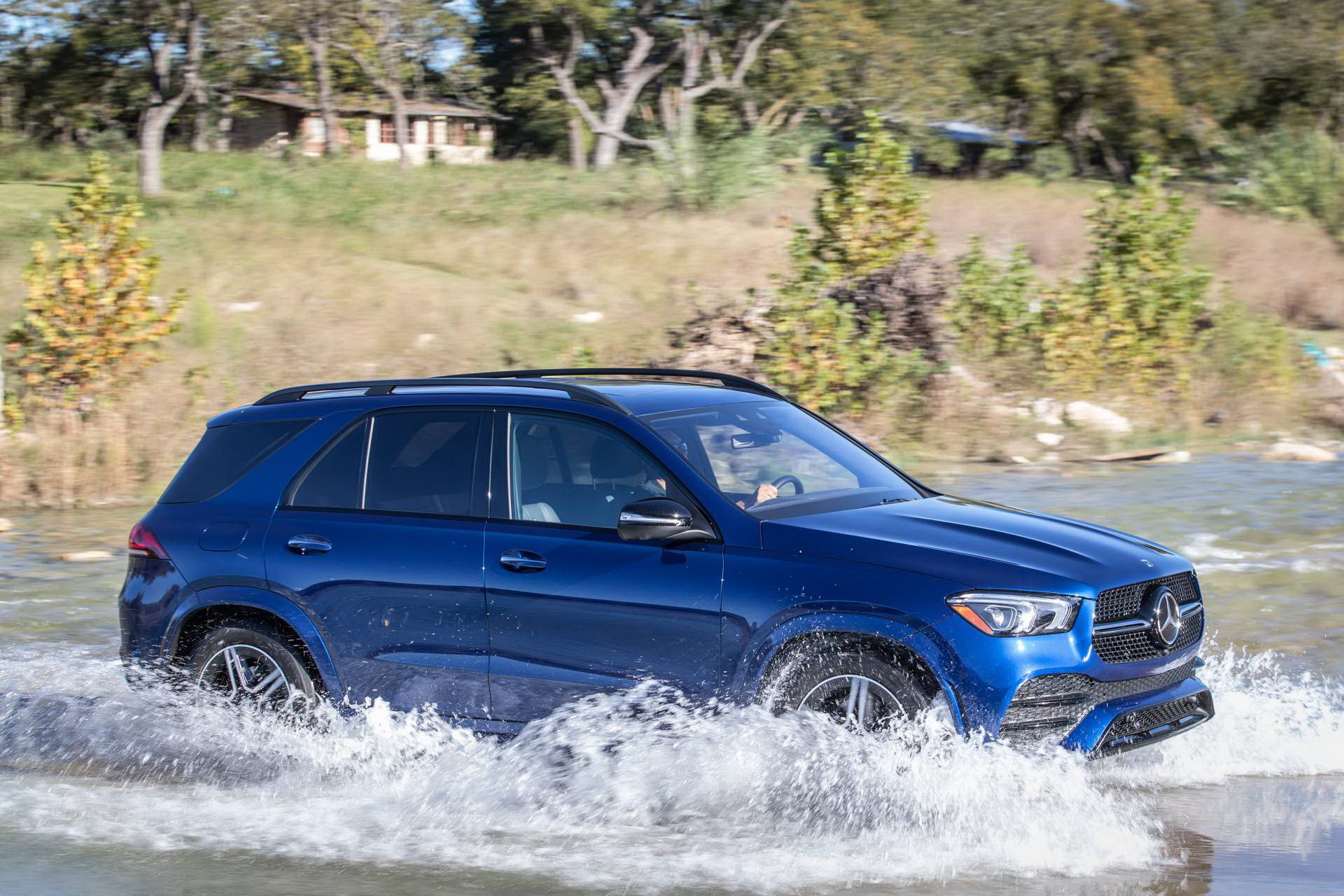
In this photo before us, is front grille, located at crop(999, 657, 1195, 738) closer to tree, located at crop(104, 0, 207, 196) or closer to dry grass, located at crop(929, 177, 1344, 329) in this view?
dry grass, located at crop(929, 177, 1344, 329)

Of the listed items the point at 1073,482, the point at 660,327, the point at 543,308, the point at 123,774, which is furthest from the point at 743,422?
the point at 543,308

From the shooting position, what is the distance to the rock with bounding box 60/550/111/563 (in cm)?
1183

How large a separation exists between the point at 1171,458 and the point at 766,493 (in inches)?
437

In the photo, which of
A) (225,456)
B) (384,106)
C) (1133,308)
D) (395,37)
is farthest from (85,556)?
(384,106)

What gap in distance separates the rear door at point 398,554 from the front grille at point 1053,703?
2.03 meters

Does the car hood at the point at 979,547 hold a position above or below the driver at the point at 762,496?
below

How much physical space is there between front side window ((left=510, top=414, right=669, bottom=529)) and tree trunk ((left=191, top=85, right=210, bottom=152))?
47.4 metres

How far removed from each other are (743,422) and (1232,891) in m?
2.62

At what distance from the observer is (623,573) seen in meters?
5.71

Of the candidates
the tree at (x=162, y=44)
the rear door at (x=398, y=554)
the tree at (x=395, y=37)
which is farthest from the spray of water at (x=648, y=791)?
the tree at (x=395, y=37)

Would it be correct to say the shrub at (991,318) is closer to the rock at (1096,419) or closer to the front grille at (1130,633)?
the rock at (1096,419)

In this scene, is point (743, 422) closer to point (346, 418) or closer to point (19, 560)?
point (346, 418)

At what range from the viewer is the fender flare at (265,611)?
6.36 meters

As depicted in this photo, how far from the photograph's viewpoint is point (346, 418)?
22.0 feet
